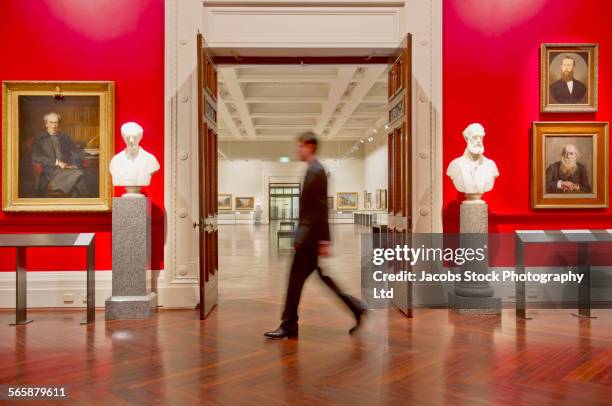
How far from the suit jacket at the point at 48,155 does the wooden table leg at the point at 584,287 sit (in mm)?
5841

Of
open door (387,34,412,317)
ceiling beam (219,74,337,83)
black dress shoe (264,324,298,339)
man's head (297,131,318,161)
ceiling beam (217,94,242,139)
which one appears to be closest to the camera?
man's head (297,131,318,161)

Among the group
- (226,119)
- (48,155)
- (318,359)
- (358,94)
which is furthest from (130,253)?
(226,119)

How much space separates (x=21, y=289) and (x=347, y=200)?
21117 mm

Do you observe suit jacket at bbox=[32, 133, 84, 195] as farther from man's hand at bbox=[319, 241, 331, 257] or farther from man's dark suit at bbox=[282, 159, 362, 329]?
man's hand at bbox=[319, 241, 331, 257]

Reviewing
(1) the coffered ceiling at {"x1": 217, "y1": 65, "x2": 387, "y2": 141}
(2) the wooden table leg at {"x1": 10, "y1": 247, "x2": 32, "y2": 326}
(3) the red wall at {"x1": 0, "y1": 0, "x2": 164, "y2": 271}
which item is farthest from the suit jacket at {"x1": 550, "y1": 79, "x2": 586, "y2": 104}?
(2) the wooden table leg at {"x1": 10, "y1": 247, "x2": 32, "y2": 326}

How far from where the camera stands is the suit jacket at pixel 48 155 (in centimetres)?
540

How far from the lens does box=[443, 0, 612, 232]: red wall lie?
5.58 metres

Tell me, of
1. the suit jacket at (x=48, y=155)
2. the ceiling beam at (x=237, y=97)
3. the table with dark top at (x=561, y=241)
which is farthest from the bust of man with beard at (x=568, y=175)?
the ceiling beam at (x=237, y=97)

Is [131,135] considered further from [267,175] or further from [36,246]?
[267,175]

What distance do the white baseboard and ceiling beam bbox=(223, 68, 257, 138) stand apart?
278 inches

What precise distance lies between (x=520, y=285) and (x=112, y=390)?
13.4ft

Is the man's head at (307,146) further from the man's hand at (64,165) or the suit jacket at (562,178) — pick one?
the suit jacket at (562,178)

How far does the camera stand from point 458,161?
519cm

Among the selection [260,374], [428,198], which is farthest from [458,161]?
[260,374]
